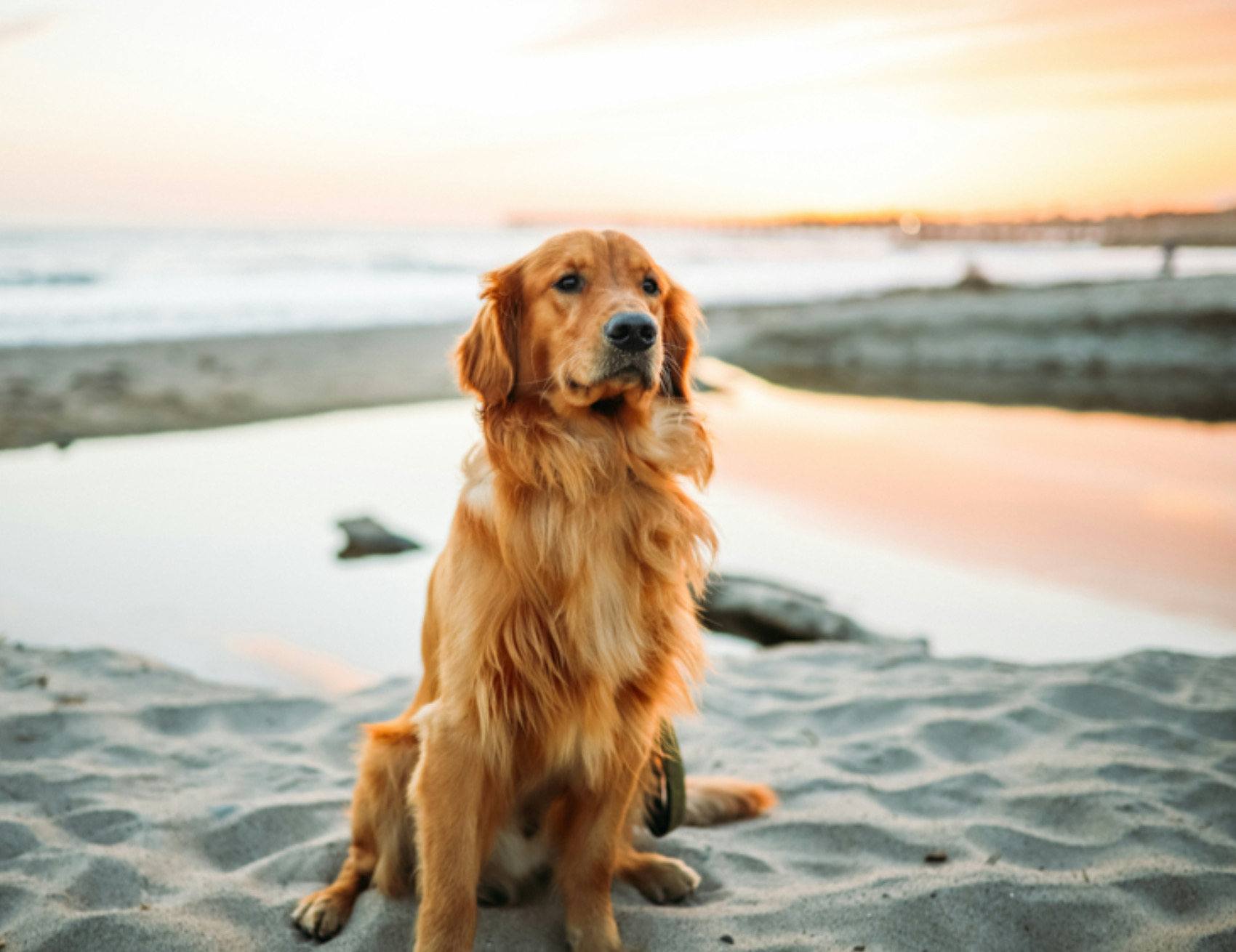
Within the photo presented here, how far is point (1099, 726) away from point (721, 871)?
1.69 metres

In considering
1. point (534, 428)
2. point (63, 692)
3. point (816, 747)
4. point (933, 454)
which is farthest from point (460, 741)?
point (933, 454)

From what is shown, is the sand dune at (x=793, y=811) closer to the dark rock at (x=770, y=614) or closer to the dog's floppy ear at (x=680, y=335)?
the dark rock at (x=770, y=614)

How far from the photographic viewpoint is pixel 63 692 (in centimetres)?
349

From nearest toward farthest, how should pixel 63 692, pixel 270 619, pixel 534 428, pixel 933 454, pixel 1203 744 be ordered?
pixel 534 428, pixel 1203 744, pixel 63 692, pixel 270 619, pixel 933 454

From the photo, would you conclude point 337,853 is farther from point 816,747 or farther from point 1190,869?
point 1190,869

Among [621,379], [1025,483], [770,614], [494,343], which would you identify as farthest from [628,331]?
[1025,483]

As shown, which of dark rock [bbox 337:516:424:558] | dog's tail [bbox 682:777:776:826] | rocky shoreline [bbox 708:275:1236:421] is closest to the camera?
dog's tail [bbox 682:777:776:826]

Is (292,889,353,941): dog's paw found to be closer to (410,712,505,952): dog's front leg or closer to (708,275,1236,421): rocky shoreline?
(410,712,505,952): dog's front leg

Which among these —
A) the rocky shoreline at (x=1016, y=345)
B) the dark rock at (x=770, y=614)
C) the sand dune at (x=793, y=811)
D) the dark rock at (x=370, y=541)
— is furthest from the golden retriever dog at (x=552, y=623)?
the rocky shoreline at (x=1016, y=345)

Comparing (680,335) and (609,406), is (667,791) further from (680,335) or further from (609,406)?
(680,335)

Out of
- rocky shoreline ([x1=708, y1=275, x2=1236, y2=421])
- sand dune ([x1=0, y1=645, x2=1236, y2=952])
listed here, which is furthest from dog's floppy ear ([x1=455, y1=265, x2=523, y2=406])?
rocky shoreline ([x1=708, y1=275, x2=1236, y2=421])

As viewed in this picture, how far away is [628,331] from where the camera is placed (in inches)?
88.9

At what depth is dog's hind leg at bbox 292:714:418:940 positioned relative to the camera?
2.38 metres

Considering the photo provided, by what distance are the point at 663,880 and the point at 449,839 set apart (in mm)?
750
